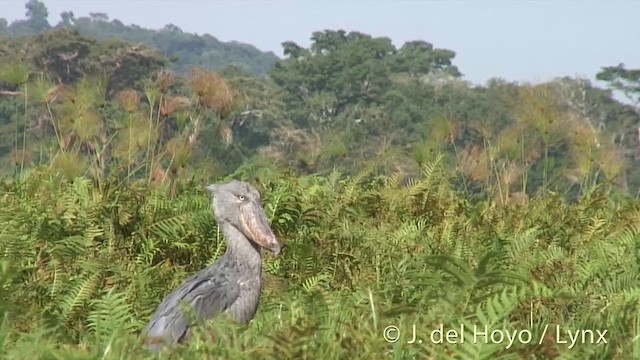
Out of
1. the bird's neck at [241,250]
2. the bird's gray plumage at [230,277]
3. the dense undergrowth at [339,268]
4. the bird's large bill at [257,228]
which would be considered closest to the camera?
the dense undergrowth at [339,268]

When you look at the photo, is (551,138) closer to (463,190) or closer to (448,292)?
(463,190)

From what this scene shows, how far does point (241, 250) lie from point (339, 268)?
71 cm

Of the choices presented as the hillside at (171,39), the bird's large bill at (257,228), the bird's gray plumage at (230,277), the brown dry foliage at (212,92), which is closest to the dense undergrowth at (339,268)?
the bird's gray plumage at (230,277)

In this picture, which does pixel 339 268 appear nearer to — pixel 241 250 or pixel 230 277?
pixel 241 250

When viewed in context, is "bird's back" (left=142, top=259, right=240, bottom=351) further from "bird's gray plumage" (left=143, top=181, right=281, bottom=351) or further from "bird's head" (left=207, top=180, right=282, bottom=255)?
"bird's head" (left=207, top=180, right=282, bottom=255)

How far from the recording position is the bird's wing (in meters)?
4.15

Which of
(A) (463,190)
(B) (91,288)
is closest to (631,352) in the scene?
(B) (91,288)

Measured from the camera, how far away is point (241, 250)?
5418 millimetres

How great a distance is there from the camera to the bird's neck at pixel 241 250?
5.31 meters

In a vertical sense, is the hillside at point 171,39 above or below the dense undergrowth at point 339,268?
below

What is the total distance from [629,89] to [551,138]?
33.3m

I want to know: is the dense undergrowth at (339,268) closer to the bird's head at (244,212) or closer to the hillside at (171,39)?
the bird's head at (244,212)

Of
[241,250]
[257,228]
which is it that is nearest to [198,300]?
[241,250]

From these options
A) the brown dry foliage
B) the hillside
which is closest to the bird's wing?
the brown dry foliage
